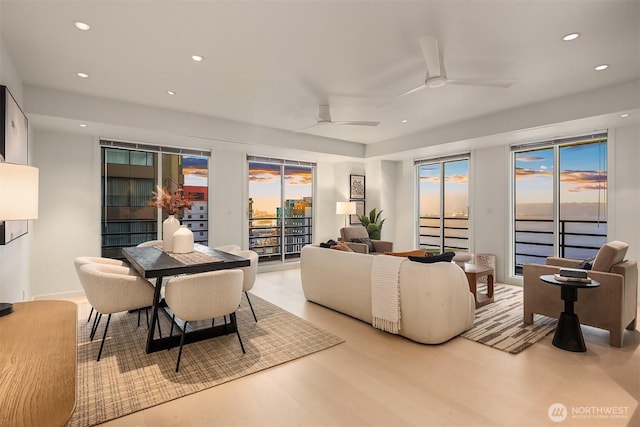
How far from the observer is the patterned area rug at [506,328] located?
3.13 metres

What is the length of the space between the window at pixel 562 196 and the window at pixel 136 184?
225 inches

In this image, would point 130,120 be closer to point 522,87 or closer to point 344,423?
point 344,423

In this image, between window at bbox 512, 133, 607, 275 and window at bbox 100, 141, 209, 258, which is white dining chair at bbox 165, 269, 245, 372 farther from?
window at bbox 512, 133, 607, 275

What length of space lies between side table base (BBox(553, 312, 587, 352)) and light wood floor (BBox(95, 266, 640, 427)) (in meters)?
0.07

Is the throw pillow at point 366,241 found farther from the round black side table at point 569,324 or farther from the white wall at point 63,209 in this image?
the white wall at point 63,209

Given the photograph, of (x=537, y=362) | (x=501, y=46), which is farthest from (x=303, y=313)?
(x=501, y=46)

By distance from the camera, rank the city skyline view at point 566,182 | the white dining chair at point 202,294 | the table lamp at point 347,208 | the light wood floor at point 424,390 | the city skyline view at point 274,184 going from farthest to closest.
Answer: the table lamp at point 347,208, the city skyline view at point 274,184, the city skyline view at point 566,182, the white dining chair at point 202,294, the light wood floor at point 424,390

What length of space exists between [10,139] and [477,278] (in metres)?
5.00

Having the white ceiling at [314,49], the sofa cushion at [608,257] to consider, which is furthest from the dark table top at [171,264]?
the sofa cushion at [608,257]

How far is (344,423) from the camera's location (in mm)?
1997

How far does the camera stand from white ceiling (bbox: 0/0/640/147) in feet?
7.88

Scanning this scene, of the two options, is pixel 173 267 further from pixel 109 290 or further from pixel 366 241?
pixel 366 241

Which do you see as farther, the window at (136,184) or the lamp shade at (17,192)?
the window at (136,184)


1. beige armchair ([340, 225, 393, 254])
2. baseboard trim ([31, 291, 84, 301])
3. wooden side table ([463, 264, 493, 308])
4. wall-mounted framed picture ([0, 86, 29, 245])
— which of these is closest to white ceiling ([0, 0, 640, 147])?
wall-mounted framed picture ([0, 86, 29, 245])
